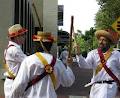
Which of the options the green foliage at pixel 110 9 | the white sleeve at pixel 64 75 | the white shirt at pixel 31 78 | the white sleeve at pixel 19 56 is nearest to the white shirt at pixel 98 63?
the white sleeve at pixel 19 56

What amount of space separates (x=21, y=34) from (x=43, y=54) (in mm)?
2223

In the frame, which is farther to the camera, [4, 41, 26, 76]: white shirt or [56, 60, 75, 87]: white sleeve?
[4, 41, 26, 76]: white shirt

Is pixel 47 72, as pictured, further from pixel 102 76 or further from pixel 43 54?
pixel 102 76

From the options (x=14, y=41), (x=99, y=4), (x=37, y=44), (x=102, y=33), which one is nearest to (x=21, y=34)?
(x=14, y=41)

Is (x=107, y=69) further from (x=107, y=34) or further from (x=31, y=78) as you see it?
(x=31, y=78)

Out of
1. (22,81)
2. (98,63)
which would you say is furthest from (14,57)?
(22,81)

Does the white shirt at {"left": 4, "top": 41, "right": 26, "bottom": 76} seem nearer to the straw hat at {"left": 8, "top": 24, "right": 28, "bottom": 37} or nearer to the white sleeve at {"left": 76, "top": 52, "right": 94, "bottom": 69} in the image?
the straw hat at {"left": 8, "top": 24, "right": 28, "bottom": 37}

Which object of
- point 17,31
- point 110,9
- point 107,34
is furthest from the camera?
point 110,9

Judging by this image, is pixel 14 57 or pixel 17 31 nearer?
pixel 14 57

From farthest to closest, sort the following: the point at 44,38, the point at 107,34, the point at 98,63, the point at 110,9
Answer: the point at 110,9, the point at 98,63, the point at 107,34, the point at 44,38

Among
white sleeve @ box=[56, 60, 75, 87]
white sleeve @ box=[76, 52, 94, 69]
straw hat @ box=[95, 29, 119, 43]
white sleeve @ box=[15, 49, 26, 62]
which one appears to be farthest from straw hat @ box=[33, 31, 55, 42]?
straw hat @ box=[95, 29, 119, 43]

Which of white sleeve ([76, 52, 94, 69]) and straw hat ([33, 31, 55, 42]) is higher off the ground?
straw hat ([33, 31, 55, 42])

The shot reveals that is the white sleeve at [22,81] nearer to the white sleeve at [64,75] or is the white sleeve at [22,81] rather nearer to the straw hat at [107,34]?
the white sleeve at [64,75]

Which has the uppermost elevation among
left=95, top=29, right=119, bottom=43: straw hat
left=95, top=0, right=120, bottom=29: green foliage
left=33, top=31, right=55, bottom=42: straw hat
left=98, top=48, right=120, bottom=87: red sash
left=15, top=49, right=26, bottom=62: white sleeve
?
left=33, top=31, right=55, bottom=42: straw hat
